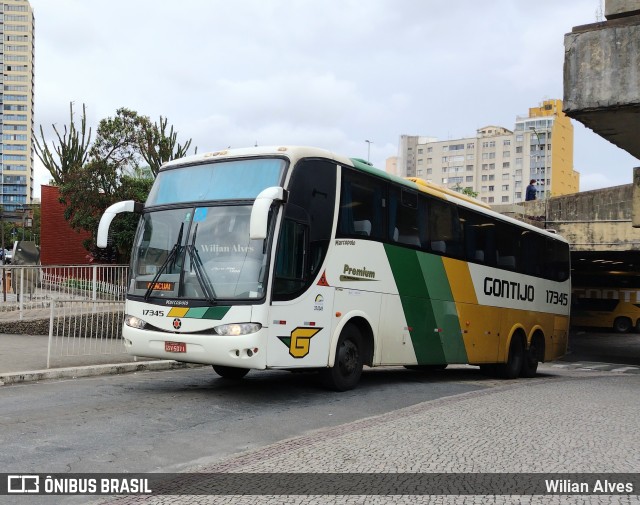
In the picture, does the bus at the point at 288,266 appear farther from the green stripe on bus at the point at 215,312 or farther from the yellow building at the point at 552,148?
the yellow building at the point at 552,148

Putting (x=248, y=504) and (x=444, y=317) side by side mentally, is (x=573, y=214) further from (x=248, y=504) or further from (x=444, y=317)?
(x=248, y=504)

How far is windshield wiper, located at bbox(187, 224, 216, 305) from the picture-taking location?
8367mm

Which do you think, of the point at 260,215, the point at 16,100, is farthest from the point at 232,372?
the point at 16,100

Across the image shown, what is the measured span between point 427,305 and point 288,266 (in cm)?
379

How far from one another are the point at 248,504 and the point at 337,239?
5.24m

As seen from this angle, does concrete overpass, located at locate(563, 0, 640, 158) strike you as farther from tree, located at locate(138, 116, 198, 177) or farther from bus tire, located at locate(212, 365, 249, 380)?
tree, located at locate(138, 116, 198, 177)

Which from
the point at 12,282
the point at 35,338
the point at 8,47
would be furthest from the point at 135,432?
the point at 8,47

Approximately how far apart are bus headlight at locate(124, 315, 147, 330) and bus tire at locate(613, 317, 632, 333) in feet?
122

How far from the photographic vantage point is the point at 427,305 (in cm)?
1152

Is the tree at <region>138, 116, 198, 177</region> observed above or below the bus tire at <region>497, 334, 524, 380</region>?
above

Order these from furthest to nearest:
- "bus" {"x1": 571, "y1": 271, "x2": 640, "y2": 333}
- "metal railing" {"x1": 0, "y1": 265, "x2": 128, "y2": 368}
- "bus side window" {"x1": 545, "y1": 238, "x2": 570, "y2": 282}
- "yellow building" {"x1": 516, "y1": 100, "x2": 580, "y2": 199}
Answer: "yellow building" {"x1": 516, "y1": 100, "x2": 580, "y2": 199}, "bus" {"x1": 571, "y1": 271, "x2": 640, "y2": 333}, "bus side window" {"x1": 545, "y1": 238, "x2": 570, "y2": 282}, "metal railing" {"x1": 0, "y1": 265, "x2": 128, "y2": 368}

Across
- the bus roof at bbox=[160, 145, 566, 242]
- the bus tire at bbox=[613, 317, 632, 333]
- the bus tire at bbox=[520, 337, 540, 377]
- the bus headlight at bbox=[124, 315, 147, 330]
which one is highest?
the bus roof at bbox=[160, 145, 566, 242]

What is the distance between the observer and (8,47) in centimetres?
16412

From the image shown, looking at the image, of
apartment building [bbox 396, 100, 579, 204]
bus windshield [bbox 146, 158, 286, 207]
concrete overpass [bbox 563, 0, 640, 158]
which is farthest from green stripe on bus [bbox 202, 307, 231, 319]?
apartment building [bbox 396, 100, 579, 204]
